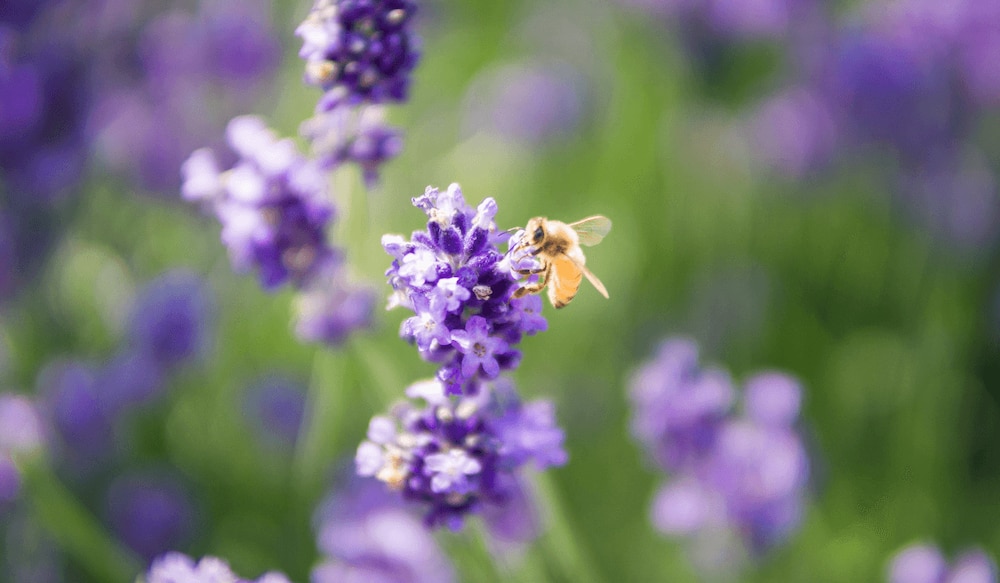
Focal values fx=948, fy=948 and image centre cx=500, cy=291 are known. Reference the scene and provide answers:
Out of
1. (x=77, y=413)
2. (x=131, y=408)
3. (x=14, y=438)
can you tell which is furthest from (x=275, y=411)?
(x=14, y=438)

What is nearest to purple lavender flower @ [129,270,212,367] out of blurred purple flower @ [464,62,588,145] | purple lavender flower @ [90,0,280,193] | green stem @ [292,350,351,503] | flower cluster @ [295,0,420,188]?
green stem @ [292,350,351,503]

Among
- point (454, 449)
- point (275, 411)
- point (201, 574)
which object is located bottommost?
point (201, 574)

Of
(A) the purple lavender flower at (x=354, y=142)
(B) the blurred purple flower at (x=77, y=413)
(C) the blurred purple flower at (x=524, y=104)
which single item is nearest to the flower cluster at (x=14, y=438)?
(B) the blurred purple flower at (x=77, y=413)

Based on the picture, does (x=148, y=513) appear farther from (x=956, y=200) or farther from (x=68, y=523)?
(x=956, y=200)

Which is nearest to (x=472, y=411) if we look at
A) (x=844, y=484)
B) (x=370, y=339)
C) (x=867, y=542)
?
(x=370, y=339)

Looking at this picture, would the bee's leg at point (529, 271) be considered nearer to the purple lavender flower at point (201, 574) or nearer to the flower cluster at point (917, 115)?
the purple lavender flower at point (201, 574)

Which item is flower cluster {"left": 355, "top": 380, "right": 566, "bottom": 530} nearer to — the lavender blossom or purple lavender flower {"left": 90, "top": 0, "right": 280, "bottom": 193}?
the lavender blossom
